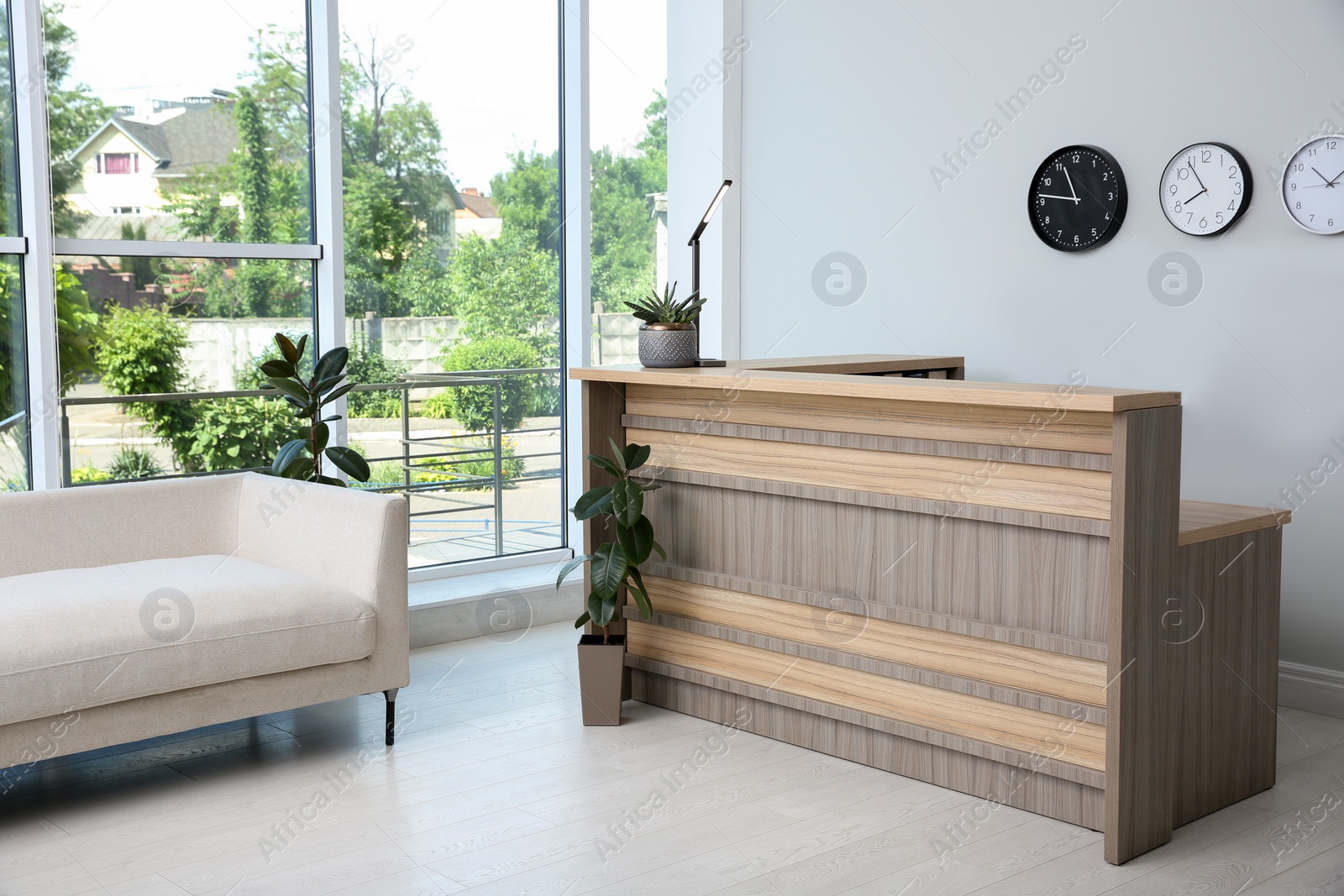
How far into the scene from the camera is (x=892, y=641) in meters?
3.31

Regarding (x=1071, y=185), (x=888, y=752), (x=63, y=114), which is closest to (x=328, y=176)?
(x=63, y=114)

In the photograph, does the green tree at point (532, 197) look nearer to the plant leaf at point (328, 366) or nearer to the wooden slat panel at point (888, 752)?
the plant leaf at point (328, 366)

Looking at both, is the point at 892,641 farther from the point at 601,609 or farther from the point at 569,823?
the point at 569,823

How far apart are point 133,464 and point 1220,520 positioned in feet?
11.7

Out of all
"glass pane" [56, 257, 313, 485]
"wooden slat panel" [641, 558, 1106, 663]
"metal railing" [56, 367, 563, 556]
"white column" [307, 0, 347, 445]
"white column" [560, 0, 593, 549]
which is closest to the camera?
"wooden slat panel" [641, 558, 1106, 663]

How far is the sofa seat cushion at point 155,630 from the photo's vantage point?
292 cm

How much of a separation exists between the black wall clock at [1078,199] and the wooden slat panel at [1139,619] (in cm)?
175

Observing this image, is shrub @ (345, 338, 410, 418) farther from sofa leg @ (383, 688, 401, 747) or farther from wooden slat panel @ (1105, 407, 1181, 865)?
wooden slat panel @ (1105, 407, 1181, 865)

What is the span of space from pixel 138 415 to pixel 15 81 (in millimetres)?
1176

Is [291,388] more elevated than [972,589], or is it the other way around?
[291,388]

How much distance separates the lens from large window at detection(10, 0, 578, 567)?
4152mm

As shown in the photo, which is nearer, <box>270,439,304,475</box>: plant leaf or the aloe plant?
the aloe plant

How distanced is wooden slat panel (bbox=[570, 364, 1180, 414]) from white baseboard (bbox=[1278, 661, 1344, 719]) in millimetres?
1432

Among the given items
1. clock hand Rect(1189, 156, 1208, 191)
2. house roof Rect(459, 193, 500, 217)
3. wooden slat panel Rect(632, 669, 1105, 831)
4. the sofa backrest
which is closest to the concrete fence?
house roof Rect(459, 193, 500, 217)
